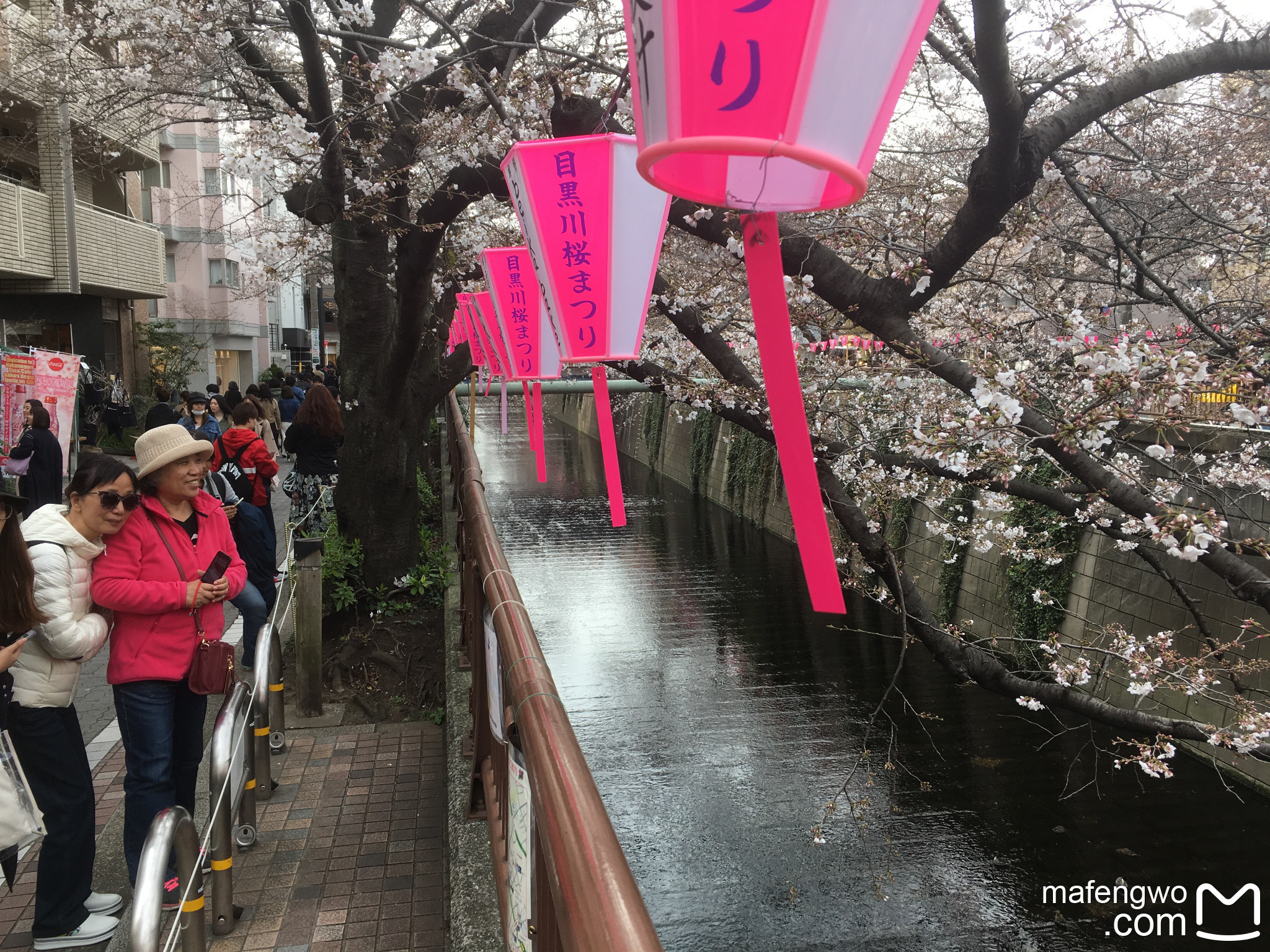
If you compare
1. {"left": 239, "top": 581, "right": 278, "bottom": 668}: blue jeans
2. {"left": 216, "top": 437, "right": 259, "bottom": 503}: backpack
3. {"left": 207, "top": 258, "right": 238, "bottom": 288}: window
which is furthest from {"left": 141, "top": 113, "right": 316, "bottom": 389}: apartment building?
{"left": 239, "top": 581, "right": 278, "bottom": 668}: blue jeans

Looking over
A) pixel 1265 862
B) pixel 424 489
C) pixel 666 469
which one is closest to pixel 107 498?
pixel 1265 862

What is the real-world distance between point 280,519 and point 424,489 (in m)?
2.11

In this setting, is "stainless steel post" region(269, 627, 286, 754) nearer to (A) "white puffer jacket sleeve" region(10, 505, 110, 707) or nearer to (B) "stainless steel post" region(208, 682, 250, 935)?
(B) "stainless steel post" region(208, 682, 250, 935)

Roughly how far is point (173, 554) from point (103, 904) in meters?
1.55

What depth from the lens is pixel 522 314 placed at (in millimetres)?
6133

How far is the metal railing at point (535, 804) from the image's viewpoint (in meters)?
1.21

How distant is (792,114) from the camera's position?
57.2 inches

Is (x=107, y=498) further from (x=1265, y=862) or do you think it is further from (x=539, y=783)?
(x=1265, y=862)

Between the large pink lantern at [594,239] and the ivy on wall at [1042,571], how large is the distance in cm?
750

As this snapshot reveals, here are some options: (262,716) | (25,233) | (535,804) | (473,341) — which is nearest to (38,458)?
(473,341)

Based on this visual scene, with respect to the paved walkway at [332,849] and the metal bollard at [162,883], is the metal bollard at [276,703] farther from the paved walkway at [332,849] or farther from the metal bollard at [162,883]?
the metal bollard at [162,883]

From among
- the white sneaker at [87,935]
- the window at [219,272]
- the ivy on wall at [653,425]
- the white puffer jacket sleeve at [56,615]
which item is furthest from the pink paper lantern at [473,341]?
the window at [219,272]

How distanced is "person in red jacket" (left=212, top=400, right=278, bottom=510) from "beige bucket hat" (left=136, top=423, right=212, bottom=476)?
2911mm

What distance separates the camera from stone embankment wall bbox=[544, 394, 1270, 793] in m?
7.84
